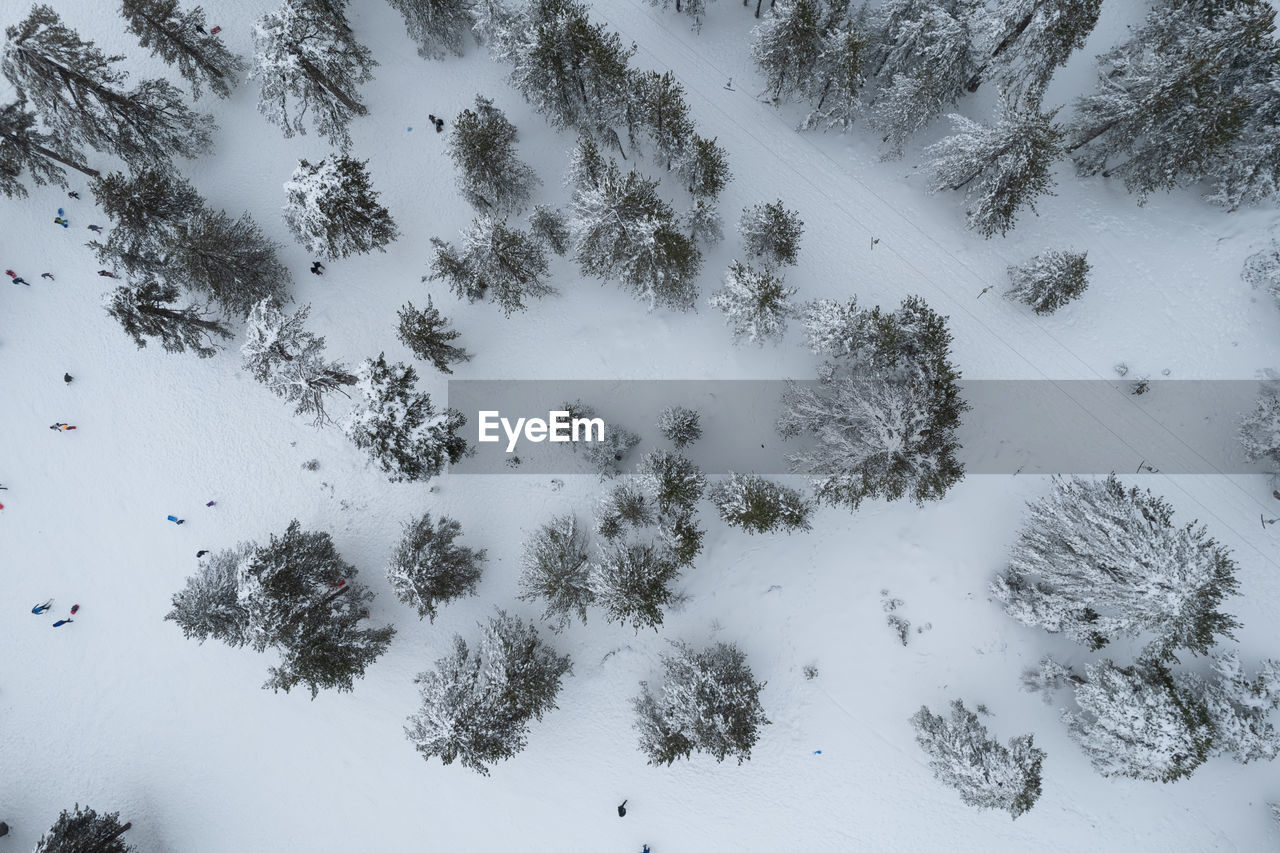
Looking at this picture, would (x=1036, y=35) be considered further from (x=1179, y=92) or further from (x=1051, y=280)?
(x=1051, y=280)

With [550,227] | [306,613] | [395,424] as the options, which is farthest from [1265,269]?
[306,613]

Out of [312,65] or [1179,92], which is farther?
[312,65]

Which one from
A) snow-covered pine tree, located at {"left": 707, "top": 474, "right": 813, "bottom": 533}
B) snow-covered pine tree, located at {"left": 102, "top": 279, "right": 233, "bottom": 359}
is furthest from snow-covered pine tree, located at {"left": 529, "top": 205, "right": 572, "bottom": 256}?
snow-covered pine tree, located at {"left": 102, "top": 279, "right": 233, "bottom": 359}

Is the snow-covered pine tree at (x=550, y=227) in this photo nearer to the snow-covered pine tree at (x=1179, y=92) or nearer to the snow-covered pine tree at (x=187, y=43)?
the snow-covered pine tree at (x=187, y=43)

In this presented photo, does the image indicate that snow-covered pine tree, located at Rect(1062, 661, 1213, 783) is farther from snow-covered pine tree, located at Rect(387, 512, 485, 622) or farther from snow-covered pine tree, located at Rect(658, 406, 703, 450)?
snow-covered pine tree, located at Rect(387, 512, 485, 622)

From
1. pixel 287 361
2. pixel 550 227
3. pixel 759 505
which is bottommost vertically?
pixel 759 505

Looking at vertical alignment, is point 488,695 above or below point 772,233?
below

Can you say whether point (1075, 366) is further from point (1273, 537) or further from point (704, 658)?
point (704, 658)
